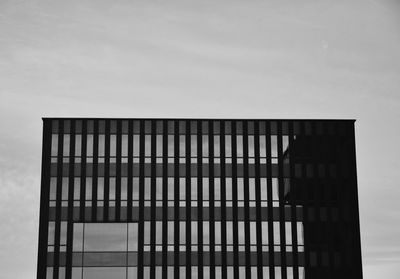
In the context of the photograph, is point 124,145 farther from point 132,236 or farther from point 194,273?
point 194,273

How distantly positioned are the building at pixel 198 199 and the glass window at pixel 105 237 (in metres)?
0.11

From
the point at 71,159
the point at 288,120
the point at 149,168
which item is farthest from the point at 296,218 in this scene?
the point at 71,159

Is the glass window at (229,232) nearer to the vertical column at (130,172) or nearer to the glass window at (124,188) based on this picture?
the vertical column at (130,172)

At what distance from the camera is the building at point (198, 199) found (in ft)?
250

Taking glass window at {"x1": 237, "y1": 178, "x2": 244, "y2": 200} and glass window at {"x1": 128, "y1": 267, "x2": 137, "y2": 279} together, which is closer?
glass window at {"x1": 128, "y1": 267, "x2": 137, "y2": 279}

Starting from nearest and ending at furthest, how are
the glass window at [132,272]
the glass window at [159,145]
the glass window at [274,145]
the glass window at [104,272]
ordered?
the glass window at [104,272], the glass window at [132,272], the glass window at [274,145], the glass window at [159,145]

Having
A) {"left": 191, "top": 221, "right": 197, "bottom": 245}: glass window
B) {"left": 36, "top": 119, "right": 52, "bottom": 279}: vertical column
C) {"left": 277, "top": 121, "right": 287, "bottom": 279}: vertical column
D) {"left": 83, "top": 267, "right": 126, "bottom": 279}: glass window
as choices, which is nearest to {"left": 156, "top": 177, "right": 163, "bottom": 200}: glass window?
{"left": 191, "top": 221, "right": 197, "bottom": 245}: glass window

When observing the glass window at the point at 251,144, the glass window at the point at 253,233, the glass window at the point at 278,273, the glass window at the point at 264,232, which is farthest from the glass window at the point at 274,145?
the glass window at the point at 278,273

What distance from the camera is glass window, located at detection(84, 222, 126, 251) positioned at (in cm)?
7625

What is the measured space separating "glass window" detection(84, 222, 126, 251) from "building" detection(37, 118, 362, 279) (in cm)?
11

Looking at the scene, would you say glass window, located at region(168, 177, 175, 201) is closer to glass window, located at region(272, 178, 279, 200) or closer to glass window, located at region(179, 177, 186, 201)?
glass window, located at region(179, 177, 186, 201)

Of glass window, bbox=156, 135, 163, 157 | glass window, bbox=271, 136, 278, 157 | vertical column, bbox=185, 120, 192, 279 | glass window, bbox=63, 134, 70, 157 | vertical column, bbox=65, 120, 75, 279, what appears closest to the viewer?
vertical column, bbox=65, 120, 75, 279

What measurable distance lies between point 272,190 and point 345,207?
293 inches

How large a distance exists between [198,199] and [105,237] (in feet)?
32.0
